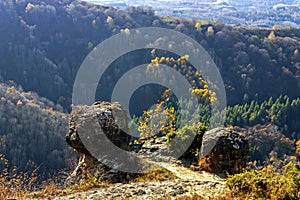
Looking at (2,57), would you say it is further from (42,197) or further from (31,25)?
(42,197)

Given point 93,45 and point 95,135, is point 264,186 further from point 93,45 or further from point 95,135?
point 93,45

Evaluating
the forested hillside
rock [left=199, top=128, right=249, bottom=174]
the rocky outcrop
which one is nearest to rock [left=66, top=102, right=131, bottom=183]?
rock [left=199, top=128, right=249, bottom=174]

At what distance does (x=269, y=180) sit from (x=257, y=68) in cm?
10777

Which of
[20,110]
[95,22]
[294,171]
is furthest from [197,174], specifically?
[95,22]

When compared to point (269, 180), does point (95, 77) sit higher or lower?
lower

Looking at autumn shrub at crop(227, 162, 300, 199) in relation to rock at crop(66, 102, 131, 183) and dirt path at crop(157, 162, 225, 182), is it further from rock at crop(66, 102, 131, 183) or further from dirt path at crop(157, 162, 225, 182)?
rock at crop(66, 102, 131, 183)

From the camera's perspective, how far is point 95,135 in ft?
38.8

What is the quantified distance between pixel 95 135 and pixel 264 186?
6.02 metres

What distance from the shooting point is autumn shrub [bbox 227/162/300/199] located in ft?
25.6

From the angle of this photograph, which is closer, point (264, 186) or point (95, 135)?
point (264, 186)

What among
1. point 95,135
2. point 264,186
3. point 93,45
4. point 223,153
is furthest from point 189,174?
point 93,45

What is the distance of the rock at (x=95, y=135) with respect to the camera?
1181cm

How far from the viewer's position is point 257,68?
362 feet

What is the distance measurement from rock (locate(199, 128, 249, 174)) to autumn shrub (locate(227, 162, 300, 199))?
4.18 meters
